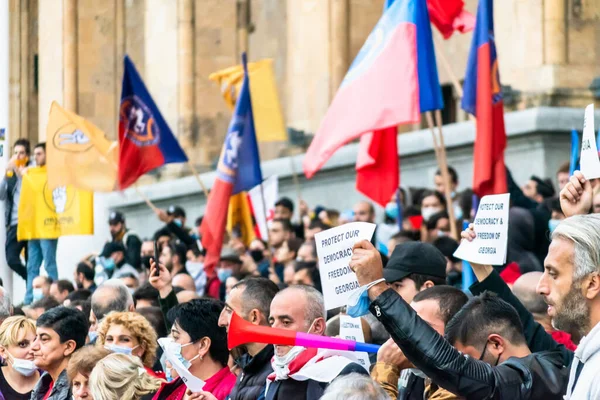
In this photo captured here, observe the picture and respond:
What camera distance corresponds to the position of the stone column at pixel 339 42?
20.9 meters

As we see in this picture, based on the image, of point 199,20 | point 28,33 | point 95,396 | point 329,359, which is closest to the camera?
point 329,359

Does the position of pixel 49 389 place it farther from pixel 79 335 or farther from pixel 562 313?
pixel 562 313

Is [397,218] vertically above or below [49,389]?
above

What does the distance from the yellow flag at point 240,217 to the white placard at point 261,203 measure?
247mm

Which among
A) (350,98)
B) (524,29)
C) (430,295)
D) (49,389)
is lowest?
(49,389)

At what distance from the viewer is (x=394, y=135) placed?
1266 centimetres

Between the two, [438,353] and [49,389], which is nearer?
[438,353]

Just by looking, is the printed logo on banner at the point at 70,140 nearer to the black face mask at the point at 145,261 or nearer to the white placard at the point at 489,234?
the black face mask at the point at 145,261

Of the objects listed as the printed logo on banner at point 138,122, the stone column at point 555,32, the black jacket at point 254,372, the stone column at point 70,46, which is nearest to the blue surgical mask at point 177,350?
the black jacket at point 254,372

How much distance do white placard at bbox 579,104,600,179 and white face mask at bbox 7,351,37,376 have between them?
13.9 ft

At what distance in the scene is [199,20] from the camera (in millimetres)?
25406

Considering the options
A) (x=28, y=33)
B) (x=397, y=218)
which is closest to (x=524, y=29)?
(x=397, y=218)

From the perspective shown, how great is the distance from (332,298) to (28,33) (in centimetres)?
2812

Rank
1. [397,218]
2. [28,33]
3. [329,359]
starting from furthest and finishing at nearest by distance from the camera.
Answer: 1. [28,33]
2. [397,218]
3. [329,359]
